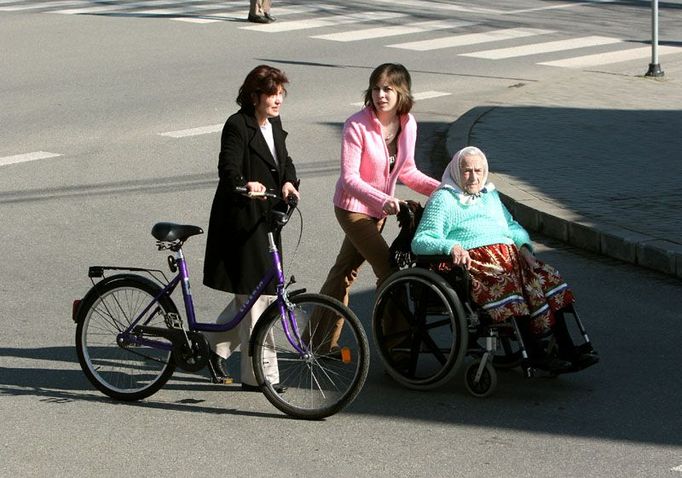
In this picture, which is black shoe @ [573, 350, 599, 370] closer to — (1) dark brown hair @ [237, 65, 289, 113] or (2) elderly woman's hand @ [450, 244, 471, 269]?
(2) elderly woman's hand @ [450, 244, 471, 269]

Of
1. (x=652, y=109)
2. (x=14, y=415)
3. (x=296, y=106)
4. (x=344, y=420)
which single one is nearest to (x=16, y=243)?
(x=14, y=415)

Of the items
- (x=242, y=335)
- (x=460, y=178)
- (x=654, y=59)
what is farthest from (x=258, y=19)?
(x=242, y=335)

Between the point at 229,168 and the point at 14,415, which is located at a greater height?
the point at 229,168

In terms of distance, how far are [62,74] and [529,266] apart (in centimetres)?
1279

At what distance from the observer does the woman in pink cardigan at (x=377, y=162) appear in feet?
23.6

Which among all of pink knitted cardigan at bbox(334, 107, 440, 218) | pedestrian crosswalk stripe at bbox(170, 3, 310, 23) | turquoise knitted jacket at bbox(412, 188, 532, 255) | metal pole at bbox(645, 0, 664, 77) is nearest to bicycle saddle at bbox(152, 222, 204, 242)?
pink knitted cardigan at bbox(334, 107, 440, 218)

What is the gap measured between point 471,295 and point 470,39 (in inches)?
634

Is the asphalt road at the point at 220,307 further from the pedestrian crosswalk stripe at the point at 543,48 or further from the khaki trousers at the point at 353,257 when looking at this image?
the pedestrian crosswalk stripe at the point at 543,48

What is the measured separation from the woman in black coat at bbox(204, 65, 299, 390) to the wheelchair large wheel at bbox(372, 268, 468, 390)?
1.90 feet

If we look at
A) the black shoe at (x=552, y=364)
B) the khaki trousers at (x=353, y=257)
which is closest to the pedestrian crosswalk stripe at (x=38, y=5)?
the khaki trousers at (x=353, y=257)

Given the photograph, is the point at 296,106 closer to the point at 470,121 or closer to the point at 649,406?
the point at 470,121

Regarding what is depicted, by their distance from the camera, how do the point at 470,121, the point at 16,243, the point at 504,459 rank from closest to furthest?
the point at 504,459 → the point at 16,243 → the point at 470,121

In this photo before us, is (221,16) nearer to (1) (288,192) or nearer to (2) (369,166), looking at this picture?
(2) (369,166)

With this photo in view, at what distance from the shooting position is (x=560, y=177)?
11852 millimetres
